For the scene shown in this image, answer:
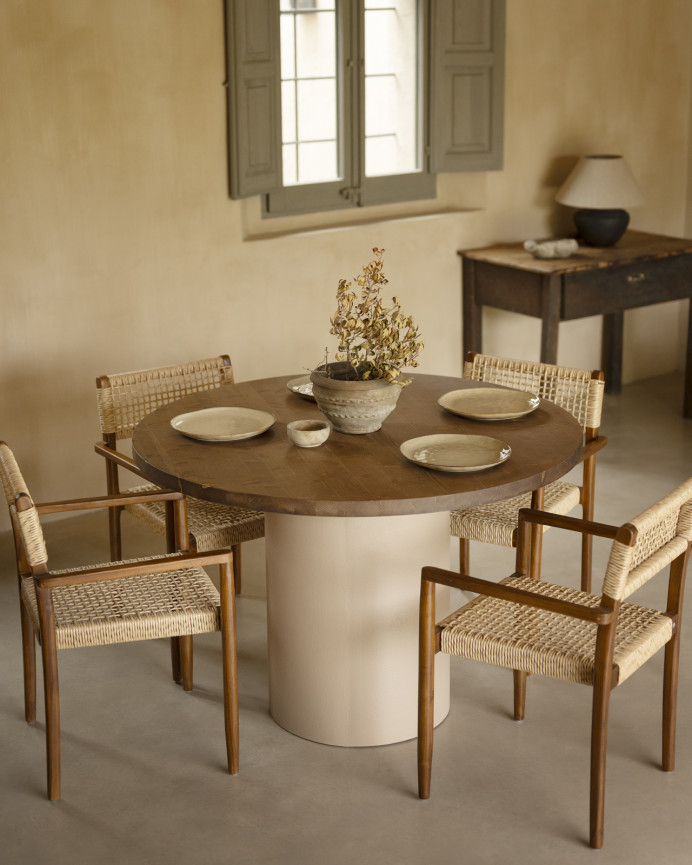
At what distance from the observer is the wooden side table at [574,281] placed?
491cm

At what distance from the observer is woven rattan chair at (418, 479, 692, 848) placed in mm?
2365

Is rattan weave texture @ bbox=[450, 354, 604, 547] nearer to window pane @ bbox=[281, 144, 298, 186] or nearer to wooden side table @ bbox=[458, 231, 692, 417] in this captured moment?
wooden side table @ bbox=[458, 231, 692, 417]

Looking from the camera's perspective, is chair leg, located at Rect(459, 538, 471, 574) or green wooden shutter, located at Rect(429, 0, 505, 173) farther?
green wooden shutter, located at Rect(429, 0, 505, 173)

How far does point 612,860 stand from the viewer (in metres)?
2.46

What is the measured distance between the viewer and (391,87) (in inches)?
202

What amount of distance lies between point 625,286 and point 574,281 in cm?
36

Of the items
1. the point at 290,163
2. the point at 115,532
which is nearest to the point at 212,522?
the point at 115,532

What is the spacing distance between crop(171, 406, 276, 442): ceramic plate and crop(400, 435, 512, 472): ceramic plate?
43 cm

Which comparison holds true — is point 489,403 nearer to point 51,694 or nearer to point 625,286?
point 51,694

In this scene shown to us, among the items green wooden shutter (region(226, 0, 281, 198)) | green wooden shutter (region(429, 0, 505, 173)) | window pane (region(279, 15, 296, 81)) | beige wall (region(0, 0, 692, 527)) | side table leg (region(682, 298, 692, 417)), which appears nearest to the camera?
beige wall (region(0, 0, 692, 527))

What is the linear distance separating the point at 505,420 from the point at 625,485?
6.01ft

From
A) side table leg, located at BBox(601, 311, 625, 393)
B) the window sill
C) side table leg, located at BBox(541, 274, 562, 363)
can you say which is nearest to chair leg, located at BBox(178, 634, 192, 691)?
the window sill

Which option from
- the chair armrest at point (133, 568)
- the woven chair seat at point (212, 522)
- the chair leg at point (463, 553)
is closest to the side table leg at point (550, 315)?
the chair leg at point (463, 553)

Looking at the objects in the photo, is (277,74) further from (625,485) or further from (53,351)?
(625,485)
